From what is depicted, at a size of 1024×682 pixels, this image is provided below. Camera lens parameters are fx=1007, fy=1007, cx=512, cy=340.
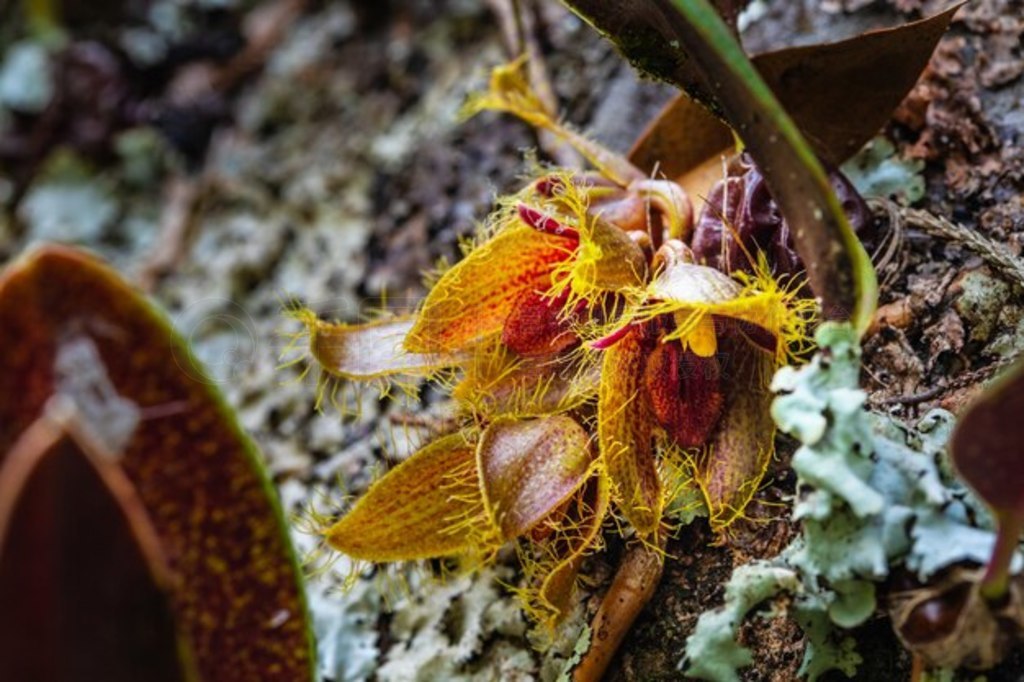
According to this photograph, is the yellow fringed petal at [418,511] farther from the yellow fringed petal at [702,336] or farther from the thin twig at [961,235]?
the thin twig at [961,235]

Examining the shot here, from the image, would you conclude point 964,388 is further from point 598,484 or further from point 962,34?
point 962,34

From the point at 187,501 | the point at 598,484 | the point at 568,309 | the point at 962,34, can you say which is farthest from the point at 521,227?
the point at 962,34

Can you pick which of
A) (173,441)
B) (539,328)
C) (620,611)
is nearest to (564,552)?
(620,611)

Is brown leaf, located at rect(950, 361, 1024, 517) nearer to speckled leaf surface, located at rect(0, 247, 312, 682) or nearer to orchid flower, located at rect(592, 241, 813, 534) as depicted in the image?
orchid flower, located at rect(592, 241, 813, 534)

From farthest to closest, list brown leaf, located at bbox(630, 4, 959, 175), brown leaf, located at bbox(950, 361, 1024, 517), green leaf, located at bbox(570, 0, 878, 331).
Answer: brown leaf, located at bbox(630, 4, 959, 175) < green leaf, located at bbox(570, 0, 878, 331) < brown leaf, located at bbox(950, 361, 1024, 517)

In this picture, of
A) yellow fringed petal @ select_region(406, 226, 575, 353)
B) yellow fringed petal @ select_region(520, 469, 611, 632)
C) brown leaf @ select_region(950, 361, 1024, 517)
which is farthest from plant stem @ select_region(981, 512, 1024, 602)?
yellow fringed petal @ select_region(406, 226, 575, 353)

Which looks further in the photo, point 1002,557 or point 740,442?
point 740,442

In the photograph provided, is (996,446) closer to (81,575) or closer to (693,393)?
(693,393)
